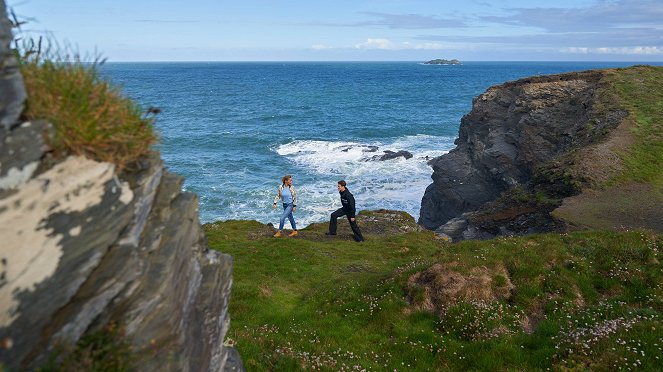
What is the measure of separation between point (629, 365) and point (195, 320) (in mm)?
9504

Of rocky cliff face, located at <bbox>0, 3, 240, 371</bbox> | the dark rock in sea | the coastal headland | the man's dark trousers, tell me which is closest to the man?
the man's dark trousers

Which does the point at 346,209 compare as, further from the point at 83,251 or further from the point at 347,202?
the point at 83,251

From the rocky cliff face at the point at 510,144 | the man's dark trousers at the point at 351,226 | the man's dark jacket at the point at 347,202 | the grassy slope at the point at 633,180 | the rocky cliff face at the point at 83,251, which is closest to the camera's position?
the rocky cliff face at the point at 83,251

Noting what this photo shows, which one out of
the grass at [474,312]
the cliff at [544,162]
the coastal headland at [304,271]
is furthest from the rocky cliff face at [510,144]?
the grass at [474,312]

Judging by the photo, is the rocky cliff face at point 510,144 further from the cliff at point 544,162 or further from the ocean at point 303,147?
the ocean at point 303,147

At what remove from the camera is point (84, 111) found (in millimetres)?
6793

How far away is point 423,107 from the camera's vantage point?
13350 centimetres

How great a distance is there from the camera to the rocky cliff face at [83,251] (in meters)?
5.67

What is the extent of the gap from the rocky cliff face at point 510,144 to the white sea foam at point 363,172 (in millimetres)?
6594

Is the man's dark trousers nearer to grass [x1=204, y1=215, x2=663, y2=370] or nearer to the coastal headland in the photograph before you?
the coastal headland

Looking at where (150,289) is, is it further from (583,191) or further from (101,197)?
(583,191)

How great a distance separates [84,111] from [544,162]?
35494 mm

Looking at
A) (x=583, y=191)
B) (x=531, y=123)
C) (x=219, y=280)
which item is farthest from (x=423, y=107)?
(x=219, y=280)

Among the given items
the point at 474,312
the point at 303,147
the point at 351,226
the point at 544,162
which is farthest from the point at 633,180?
the point at 303,147
